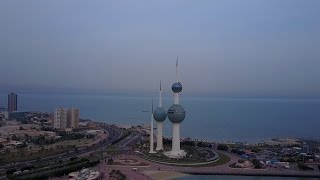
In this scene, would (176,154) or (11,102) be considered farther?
(11,102)

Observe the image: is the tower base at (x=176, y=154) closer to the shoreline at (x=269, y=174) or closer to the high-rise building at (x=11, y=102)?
the shoreline at (x=269, y=174)

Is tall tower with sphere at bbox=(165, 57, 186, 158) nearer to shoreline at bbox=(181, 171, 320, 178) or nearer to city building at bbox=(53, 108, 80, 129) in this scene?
shoreline at bbox=(181, 171, 320, 178)

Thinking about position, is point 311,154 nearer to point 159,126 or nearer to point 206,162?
point 206,162

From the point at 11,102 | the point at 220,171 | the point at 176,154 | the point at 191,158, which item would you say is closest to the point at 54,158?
the point at 176,154

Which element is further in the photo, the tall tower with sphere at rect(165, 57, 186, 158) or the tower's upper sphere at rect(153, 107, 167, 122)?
the tower's upper sphere at rect(153, 107, 167, 122)

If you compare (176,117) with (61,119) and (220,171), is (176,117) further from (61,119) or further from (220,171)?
(61,119)

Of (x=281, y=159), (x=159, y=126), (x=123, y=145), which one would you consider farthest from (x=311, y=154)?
(x=123, y=145)

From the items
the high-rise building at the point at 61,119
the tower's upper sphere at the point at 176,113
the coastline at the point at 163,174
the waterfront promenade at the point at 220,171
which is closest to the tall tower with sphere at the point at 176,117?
the tower's upper sphere at the point at 176,113

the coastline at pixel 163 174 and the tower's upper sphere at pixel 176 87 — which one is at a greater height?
the tower's upper sphere at pixel 176 87

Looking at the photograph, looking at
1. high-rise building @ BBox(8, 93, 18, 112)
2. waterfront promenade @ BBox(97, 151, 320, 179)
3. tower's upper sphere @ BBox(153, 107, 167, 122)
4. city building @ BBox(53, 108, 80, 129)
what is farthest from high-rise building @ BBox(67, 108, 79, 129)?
high-rise building @ BBox(8, 93, 18, 112)

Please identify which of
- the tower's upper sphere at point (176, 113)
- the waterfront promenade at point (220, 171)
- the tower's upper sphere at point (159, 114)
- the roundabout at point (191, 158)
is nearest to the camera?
the waterfront promenade at point (220, 171)

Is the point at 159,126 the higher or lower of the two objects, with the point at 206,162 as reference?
higher
